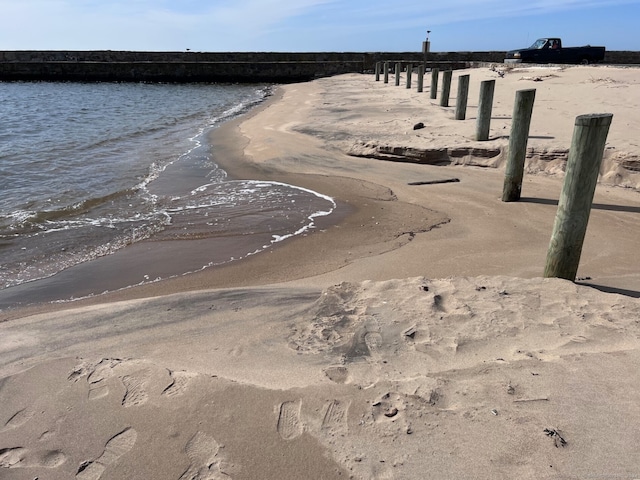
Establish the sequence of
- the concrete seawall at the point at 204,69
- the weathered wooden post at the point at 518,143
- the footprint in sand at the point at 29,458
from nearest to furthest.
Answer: the footprint in sand at the point at 29,458 < the weathered wooden post at the point at 518,143 < the concrete seawall at the point at 204,69

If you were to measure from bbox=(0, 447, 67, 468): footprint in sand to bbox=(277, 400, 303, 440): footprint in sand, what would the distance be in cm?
101

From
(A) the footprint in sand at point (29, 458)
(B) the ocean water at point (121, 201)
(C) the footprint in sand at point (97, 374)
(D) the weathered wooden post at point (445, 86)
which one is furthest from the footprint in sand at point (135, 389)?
(D) the weathered wooden post at point (445, 86)

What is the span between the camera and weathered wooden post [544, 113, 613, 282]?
3.63 metres

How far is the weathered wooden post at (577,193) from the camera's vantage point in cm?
363

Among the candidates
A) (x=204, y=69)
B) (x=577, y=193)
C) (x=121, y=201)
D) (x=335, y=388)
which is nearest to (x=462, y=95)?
(x=577, y=193)

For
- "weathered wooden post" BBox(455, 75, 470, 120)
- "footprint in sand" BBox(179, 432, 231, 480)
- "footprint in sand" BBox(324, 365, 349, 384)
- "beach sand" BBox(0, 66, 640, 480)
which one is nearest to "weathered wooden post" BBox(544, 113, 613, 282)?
"beach sand" BBox(0, 66, 640, 480)

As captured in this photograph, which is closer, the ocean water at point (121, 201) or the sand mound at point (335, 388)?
the sand mound at point (335, 388)

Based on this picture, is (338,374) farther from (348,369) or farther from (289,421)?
(289,421)

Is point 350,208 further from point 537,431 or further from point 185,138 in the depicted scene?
point 185,138

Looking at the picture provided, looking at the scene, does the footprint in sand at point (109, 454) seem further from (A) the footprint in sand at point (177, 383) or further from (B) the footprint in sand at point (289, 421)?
(B) the footprint in sand at point (289, 421)

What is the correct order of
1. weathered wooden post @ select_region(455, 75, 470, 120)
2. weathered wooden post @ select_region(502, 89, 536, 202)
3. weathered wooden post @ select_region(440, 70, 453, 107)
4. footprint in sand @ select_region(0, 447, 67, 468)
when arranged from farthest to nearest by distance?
weathered wooden post @ select_region(440, 70, 453, 107) < weathered wooden post @ select_region(455, 75, 470, 120) < weathered wooden post @ select_region(502, 89, 536, 202) < footprint in sand @ select_region(0, 447, 67, 468)

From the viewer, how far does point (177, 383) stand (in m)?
2.54

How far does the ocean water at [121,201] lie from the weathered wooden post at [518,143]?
2.44 metres

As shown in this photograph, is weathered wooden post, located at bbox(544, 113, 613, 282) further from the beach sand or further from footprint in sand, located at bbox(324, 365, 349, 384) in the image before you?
footprint in sand, located at bbox(324, 365, 349, 384)
